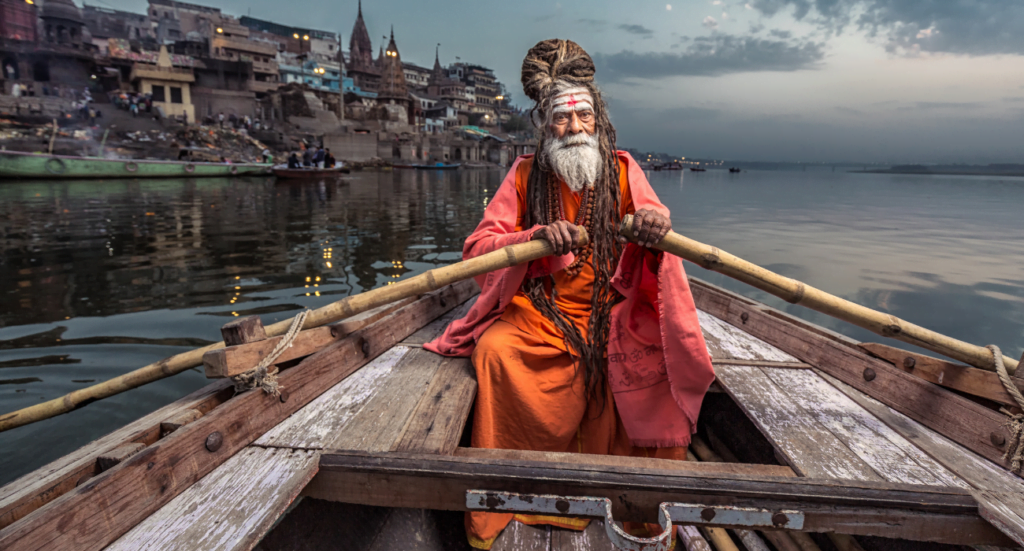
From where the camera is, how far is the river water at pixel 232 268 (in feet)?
12.7

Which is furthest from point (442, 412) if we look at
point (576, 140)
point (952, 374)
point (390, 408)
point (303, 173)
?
point (303, 173)

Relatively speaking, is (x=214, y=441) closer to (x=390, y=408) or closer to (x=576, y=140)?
(x=390, y=408)

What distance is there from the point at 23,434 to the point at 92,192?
18.7 metres

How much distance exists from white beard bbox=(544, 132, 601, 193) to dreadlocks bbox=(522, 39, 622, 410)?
0.06 metres

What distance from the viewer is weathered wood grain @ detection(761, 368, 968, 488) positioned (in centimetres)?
166

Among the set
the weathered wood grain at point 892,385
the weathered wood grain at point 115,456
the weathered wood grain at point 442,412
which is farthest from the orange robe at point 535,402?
the weathered wood grain at point 115,456

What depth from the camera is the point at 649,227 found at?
2.12 m

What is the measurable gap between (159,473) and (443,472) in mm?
828

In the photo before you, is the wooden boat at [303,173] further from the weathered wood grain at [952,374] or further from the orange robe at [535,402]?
the weathered wood grain at [952,374]

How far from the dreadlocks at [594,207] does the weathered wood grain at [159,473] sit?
1158 mm

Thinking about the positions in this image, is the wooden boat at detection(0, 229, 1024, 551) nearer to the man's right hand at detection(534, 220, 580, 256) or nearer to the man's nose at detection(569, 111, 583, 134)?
the man's right hand at detection(534, 220, 580, 256)

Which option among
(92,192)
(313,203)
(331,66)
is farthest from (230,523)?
(331,66)

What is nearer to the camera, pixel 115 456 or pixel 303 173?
pixel 115 456

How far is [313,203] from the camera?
16.5 m
